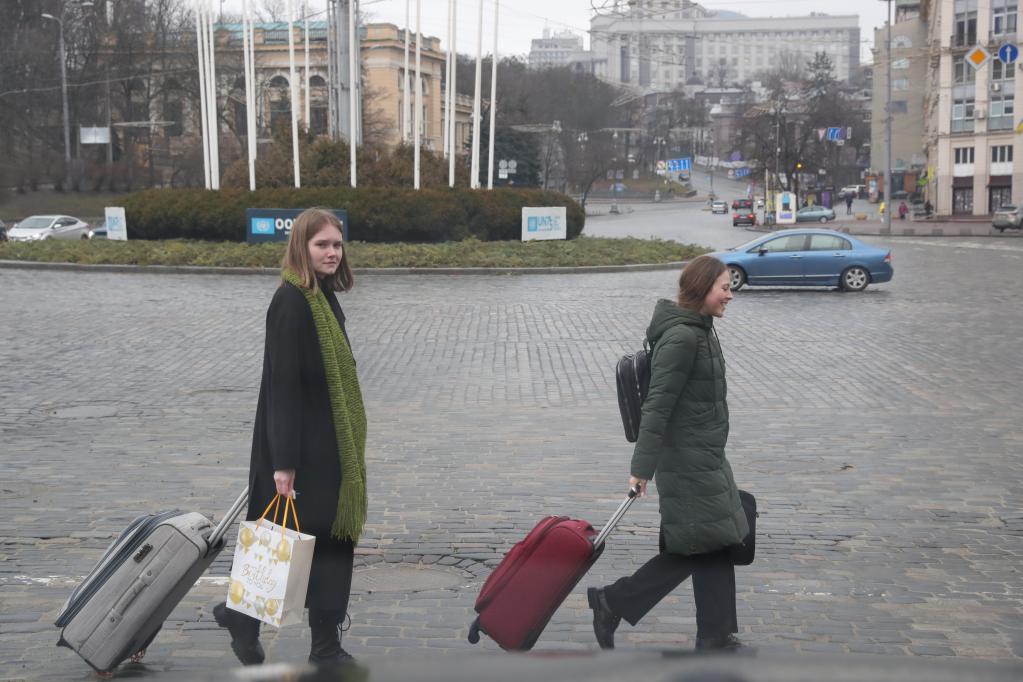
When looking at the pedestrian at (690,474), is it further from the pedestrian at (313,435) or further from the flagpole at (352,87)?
the flagpole at (352,87)

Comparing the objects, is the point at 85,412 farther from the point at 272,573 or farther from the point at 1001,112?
the point at 1001,112

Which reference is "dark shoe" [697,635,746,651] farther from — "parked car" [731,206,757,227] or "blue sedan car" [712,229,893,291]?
"parked car" [731,206,757,227]

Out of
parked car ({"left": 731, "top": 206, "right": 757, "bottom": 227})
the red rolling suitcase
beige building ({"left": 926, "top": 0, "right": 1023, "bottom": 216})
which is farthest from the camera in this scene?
beige building ({"left": 926, "top": 0, "right": 1023, "bottom": 216})

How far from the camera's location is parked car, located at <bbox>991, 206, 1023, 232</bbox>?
57.7 meters

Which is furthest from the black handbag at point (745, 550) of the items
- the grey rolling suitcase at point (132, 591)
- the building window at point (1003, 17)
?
the building window at point (1003, 17)

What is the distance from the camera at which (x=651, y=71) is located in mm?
195125

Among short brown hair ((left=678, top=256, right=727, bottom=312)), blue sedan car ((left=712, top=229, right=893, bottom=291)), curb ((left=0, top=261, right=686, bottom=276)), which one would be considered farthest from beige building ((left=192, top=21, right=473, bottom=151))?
short brown hair ((left=678, top=256, right=727, bottom=312))

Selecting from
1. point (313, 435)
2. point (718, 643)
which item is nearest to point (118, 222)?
point (313, 435)

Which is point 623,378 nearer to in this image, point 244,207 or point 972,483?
point 972,483

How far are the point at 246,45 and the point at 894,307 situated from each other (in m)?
22.5

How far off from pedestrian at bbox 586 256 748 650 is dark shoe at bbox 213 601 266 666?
4.24ft

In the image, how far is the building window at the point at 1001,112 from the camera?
256 ft

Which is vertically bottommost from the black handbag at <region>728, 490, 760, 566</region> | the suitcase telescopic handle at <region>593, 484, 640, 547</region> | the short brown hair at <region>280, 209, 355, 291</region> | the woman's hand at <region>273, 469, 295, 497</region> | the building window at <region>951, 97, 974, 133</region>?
the black handbag at <region>728, 490, 760, 566</region>

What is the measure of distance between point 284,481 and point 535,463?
4.36 metres
